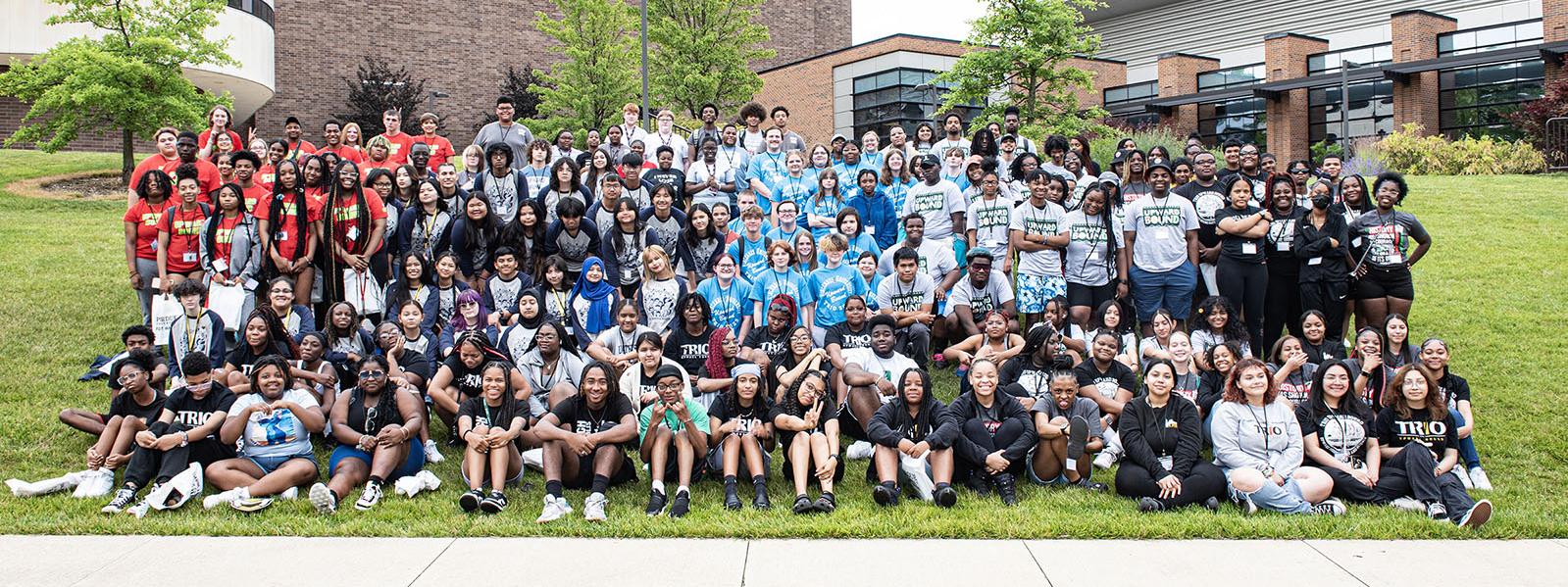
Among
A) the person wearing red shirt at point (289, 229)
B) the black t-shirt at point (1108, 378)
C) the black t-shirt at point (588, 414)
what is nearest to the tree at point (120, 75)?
the person wearing red shirt at point (289, 229)

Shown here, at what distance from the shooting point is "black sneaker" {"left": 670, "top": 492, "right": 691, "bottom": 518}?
6.88 meters

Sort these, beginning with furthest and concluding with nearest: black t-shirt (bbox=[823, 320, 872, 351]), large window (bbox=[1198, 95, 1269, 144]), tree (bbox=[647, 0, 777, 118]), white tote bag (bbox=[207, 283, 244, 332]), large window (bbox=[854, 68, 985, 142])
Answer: large window (bbox=[1198, 95, 1269, 144]), large window (bbox=[854, 68, 985, 142]), tree (bbox=[647, 0, 777, 118]), white tote bag (bbox=[207, 283, 244, 332]), black t-shirt (bbox=[823, 320, 872, 351])

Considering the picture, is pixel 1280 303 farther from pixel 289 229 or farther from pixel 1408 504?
pixel 289 229

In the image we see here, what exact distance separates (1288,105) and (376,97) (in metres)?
28.2

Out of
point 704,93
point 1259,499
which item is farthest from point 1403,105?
point 1259,499

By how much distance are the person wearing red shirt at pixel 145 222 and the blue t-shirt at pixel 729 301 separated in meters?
4.95

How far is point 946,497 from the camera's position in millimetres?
6988

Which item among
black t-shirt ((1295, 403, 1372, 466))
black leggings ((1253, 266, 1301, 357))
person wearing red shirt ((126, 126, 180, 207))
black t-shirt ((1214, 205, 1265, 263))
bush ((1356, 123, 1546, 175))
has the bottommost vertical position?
black t-shirt ((1295, 403, 1372, 466))

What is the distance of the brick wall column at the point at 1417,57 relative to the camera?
1233 inches

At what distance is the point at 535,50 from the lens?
36.7 meters

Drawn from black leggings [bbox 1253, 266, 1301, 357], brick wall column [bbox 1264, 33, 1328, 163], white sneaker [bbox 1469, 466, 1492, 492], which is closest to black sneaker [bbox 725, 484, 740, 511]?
white sneaker [bbox 1469, 466, 1492, 492]

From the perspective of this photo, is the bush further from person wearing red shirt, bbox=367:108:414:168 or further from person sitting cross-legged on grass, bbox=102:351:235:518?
person sitting cross-legged on grass, bbox=102:351:235:518

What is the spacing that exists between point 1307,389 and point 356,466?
683 centimetres

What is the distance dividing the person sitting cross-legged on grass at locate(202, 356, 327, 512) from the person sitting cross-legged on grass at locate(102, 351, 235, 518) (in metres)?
0.10
